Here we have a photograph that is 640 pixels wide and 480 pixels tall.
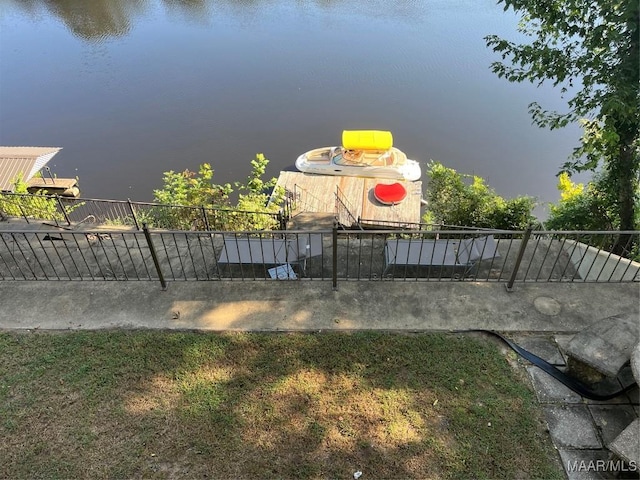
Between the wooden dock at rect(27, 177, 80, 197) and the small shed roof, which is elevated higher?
the small shed roof

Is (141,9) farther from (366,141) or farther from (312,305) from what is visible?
(312,305)

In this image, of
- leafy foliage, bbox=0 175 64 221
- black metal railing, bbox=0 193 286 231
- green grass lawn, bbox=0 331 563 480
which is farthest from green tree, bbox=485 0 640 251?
leafy foliage, bbox=0 175 64 221

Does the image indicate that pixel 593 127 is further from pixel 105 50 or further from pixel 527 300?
pixel 105 50

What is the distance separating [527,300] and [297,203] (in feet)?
30.2

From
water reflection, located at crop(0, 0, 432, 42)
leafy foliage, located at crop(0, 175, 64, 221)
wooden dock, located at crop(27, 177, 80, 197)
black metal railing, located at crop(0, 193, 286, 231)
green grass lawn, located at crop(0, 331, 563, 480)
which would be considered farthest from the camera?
water reflection, located at crop(0, 0, 432, 42)

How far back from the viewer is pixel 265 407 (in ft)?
14.2

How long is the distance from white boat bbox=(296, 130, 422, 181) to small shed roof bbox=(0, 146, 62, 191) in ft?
27.9

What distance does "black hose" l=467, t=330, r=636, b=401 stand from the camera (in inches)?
168

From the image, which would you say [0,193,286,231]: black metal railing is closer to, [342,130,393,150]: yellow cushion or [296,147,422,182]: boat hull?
[296,147,422,182]: boat hull

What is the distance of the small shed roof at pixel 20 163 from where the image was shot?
13.3 metres

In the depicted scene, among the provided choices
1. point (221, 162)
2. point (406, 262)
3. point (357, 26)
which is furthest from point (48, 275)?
point (357, 26)

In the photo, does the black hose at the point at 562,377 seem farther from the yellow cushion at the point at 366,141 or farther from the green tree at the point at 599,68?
the yellow cushion at the point at 366,141

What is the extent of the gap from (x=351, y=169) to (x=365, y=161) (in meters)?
0.59

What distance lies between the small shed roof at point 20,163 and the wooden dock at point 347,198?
25.7ft
